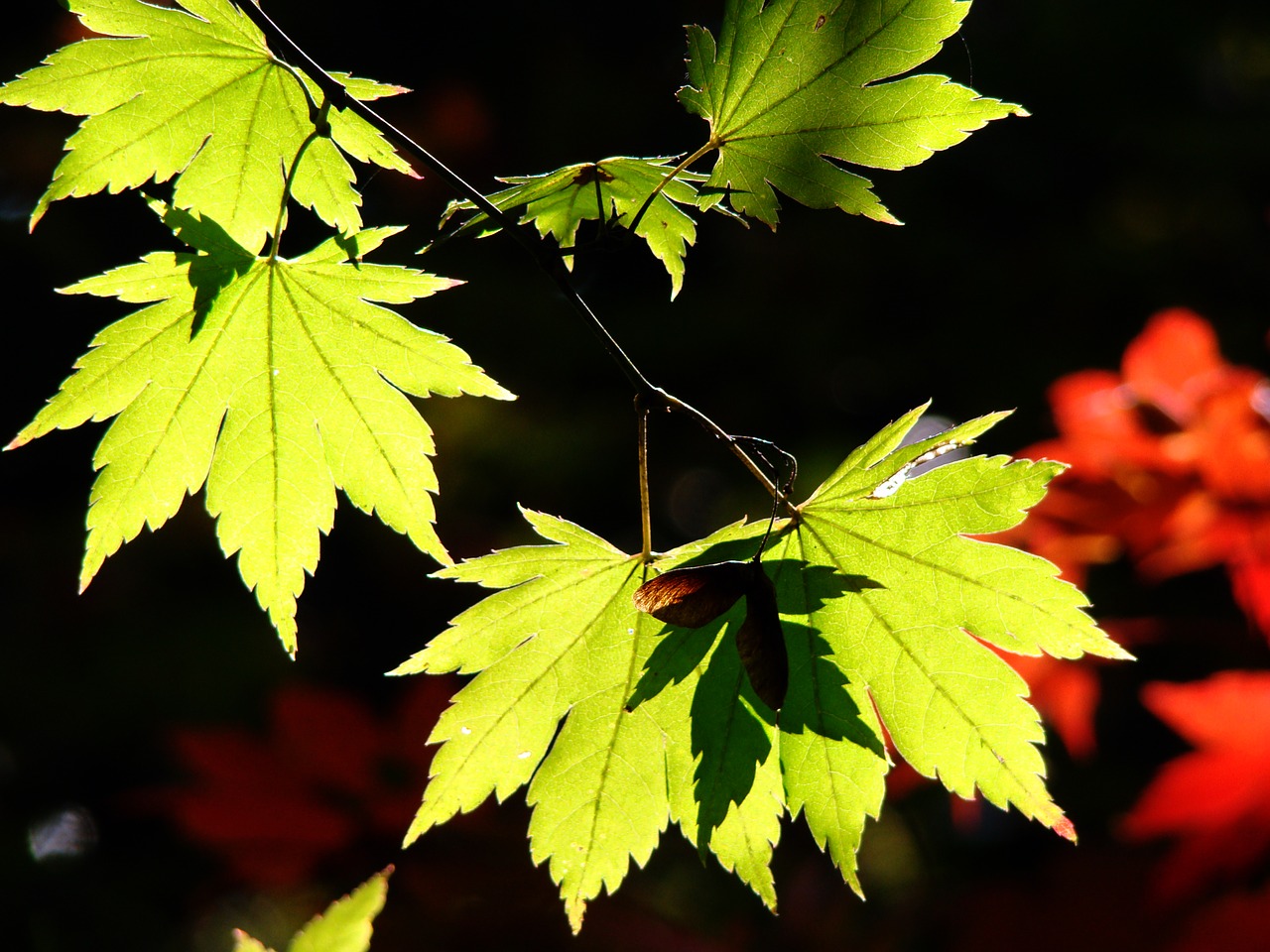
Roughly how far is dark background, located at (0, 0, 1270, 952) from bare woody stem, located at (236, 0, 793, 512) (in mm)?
1953

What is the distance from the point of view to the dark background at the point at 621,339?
2.85 meters

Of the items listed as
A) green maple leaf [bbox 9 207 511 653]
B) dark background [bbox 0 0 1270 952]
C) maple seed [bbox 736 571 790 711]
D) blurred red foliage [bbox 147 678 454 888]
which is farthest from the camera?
dark background [bbox 0 0 1270 952]

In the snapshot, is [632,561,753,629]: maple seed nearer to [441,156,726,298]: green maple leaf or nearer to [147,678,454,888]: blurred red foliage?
[441,156,726,298]: green maple leaf

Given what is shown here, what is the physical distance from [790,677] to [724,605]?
0.39 feet

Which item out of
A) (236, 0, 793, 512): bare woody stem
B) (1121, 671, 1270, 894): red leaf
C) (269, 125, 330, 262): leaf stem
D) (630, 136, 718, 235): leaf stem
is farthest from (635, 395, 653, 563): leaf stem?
(1121, 671, 1270, 894): red leaf

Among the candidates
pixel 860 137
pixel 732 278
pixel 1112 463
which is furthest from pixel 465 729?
pixel 732 278

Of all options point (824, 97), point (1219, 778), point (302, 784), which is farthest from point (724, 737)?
point (302, 784)

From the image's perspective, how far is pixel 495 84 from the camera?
363 centimetres

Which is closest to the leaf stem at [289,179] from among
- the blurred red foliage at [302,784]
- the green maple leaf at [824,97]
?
the green maple leaf at [824,97]

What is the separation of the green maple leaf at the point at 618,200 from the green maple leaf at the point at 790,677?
8.0 inches

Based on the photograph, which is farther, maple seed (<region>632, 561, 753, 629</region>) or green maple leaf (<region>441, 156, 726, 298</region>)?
green maple leaf (<region>441, 156, 726, 298</region>)

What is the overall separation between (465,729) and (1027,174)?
3.32 metres

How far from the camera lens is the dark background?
2.85 metres

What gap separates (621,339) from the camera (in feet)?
10.6
